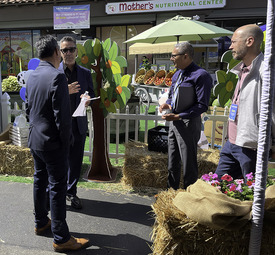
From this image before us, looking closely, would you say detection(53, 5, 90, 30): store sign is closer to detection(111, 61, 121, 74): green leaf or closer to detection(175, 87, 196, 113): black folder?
detection(111, 61, 121, 74): green leaf

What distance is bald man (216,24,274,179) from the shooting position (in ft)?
7.77

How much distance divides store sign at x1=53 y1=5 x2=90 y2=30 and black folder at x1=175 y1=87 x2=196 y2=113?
1284 centimetres

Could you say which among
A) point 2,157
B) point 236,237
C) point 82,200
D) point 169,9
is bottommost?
point 82,200

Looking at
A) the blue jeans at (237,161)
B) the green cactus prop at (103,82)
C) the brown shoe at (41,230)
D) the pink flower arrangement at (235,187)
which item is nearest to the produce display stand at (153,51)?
the green cactus prop at (103,82)

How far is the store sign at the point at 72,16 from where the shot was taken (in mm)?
14719

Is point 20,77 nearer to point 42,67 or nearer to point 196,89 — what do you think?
point 42,67

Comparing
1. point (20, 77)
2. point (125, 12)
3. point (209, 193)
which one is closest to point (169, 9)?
point (125, 12)

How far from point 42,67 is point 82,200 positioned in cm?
213

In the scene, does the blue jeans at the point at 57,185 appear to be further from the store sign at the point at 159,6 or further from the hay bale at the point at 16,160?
the store sign at the point at 159,6

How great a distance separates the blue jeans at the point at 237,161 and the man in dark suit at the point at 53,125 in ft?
4.87

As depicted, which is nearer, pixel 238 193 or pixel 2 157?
pixel 238 193

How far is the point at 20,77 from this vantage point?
509 centimetres

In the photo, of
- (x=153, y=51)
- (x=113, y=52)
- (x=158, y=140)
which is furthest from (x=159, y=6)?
(x=158, y=140)

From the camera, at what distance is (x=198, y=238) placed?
185 cm
